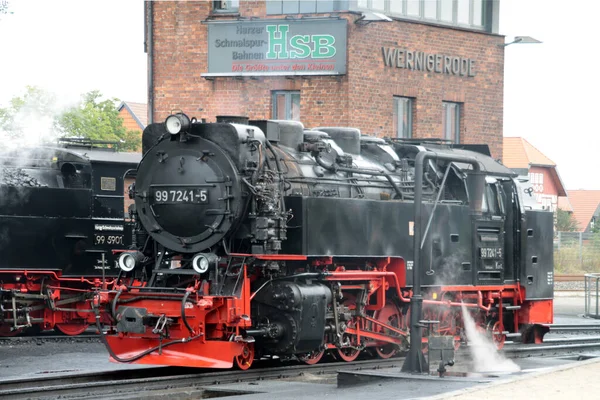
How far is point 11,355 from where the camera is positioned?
14.7 metres

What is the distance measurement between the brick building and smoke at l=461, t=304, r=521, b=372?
838 cm

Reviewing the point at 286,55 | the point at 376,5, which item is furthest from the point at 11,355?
the point at 376,5

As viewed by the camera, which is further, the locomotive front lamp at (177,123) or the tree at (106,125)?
the tree at (106,125)

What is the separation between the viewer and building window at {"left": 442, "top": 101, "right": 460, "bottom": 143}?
25.5 metres

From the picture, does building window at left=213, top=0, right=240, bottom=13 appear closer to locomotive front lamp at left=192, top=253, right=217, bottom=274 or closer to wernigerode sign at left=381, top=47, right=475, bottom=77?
wernigerode sign at left=381, top=47, right=475, bottom=77

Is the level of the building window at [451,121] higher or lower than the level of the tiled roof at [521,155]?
lower

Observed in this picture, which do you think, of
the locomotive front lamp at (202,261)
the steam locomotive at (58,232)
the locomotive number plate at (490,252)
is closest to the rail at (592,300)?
the locomotive number plate at (490,252)

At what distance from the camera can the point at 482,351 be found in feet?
48.6

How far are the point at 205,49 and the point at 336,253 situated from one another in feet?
39.2

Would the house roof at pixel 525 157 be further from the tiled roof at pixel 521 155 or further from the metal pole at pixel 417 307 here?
the metal pole at pixel 417 307

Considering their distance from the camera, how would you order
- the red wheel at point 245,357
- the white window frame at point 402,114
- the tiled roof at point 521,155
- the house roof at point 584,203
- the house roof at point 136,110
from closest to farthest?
the red wheel at point 245,357, the white window frame at point 402,114, the house roof at point 136,110, the tiled roof at point 521,155, the house roof at point 584,203

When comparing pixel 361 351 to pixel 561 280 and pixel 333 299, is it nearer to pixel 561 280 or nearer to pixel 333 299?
pixel 333 299

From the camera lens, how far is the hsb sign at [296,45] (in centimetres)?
2286

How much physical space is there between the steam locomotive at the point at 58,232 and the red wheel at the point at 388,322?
4.21 m
